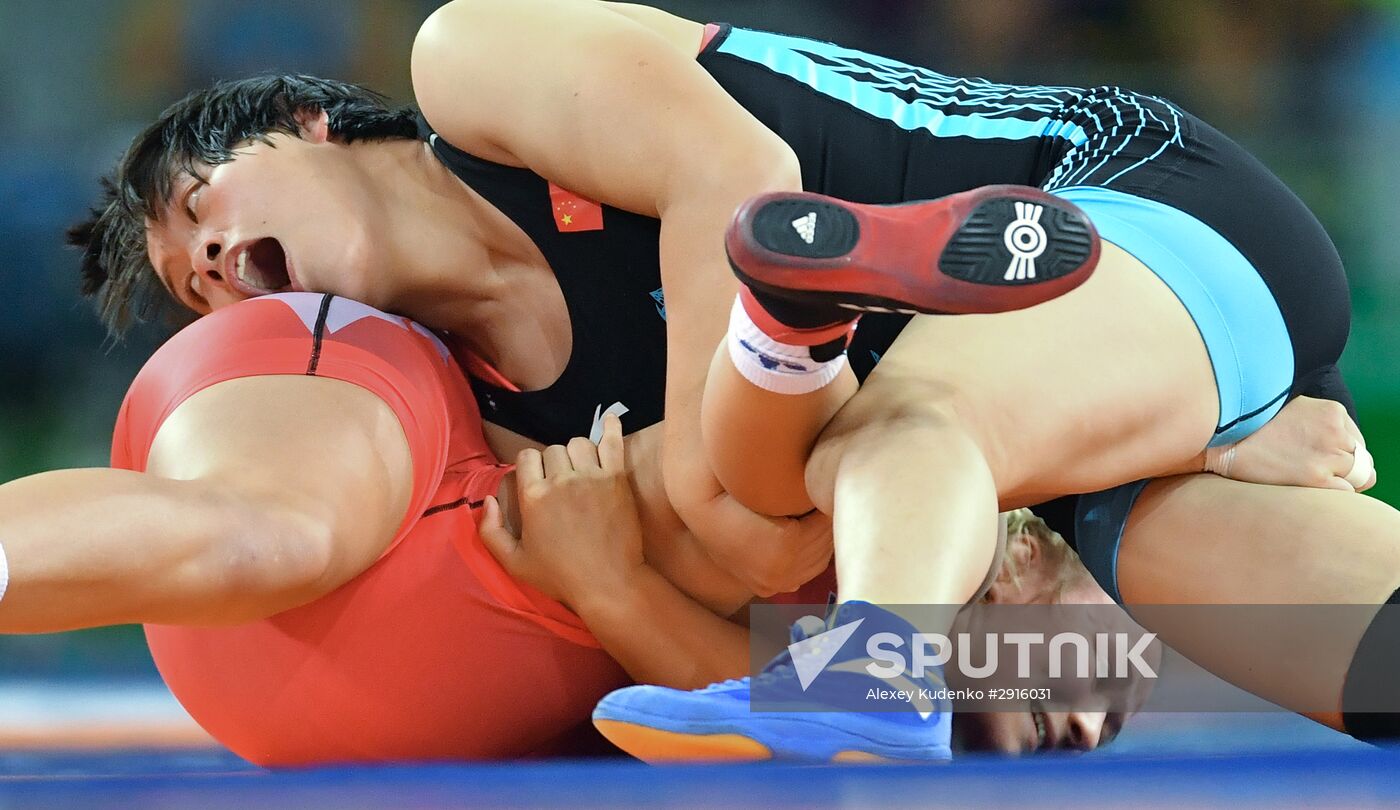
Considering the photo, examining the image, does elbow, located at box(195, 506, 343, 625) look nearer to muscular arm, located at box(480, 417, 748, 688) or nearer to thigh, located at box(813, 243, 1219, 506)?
muscular arm, located at box(480, 417, 748, 688)

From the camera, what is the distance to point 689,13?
3293 mm

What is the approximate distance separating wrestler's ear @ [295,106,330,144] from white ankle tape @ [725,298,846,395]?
2.77 ft

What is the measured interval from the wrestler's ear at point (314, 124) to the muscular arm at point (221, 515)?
0.46 m

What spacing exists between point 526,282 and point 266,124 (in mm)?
377

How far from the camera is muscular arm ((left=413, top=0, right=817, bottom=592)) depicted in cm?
136

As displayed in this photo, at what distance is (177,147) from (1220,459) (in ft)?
4.09

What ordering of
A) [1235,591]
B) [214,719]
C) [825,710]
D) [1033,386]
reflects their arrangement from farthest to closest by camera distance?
1. [214,719]
2. [1235,591]
3. [1033,386]
4. [825,710]

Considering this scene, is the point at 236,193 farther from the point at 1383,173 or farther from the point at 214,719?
the point at 1383,173

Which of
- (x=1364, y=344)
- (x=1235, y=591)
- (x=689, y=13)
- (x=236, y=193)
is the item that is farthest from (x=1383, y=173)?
(x=236, y=193)

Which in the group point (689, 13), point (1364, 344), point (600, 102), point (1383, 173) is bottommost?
point (1364, 344)

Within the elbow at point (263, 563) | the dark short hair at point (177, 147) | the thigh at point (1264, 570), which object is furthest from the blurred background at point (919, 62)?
the elbow at point (263, 563)

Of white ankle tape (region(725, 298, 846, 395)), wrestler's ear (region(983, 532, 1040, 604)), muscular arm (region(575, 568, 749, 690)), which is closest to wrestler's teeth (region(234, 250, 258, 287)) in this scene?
muscular arm (region(575, 568, 749, 690))

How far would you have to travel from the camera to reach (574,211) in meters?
1.61

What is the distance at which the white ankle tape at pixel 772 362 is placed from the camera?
110cm
